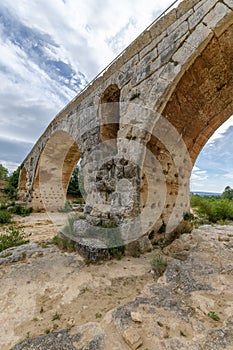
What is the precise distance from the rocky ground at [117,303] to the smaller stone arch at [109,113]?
306 centimetres

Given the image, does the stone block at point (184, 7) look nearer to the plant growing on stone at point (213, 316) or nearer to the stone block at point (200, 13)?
the stone block at point (200, 13)

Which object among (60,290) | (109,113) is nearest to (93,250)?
(60,290)

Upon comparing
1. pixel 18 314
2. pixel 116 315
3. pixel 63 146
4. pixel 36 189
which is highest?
pixel 63 146

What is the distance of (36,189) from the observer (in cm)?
1026

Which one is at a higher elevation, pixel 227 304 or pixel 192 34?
pixel 192 34

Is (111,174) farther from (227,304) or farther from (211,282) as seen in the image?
(227,304)

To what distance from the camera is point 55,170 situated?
9992 millimetres

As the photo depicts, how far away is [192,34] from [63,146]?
7.04 meters

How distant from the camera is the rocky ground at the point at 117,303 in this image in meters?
1.43

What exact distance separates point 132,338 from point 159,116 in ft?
10.1

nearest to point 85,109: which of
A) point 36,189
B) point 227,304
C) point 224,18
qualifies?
point 224,18

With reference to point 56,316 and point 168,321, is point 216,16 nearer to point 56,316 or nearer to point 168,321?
point 168,321

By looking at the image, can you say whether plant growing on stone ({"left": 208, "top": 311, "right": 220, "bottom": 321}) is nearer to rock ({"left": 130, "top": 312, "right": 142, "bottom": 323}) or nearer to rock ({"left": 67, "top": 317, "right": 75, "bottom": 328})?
rock ({"left": 130, "top": 312, "right": 142, "bottom": 323})

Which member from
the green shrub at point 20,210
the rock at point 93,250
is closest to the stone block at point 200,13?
the rock at point 93,250
